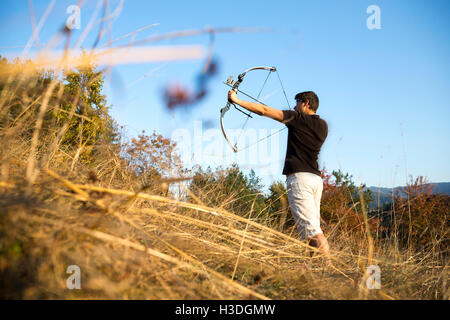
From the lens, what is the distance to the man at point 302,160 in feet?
9.15

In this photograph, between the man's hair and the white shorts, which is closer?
the white shorts

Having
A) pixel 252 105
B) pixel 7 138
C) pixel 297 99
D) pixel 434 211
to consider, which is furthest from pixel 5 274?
pixel 434 211

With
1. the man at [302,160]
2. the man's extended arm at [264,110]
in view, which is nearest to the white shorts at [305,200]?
the man at [302,160]

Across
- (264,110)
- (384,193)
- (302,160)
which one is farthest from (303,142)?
(384,193)

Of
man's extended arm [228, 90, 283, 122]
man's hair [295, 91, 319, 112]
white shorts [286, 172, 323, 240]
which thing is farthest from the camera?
man's hair [295, 91, 319, 112]

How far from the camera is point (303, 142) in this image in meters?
2.96

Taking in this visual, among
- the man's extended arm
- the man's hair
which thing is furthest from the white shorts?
the man's hair

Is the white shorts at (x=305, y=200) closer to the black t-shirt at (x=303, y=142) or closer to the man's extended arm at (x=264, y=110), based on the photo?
the black t-shirt at (x=303, y=142)

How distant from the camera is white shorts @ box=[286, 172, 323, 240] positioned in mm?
2746

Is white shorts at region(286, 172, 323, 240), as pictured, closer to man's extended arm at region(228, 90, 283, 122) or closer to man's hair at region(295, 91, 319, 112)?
man's extended arm at region(228, 90, 283, 122)

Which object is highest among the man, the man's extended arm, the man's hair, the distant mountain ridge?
the man's hair

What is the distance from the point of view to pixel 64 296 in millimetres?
1068

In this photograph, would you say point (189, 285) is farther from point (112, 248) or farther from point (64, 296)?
point (64, 296)

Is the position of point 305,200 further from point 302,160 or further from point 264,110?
point 264,110
